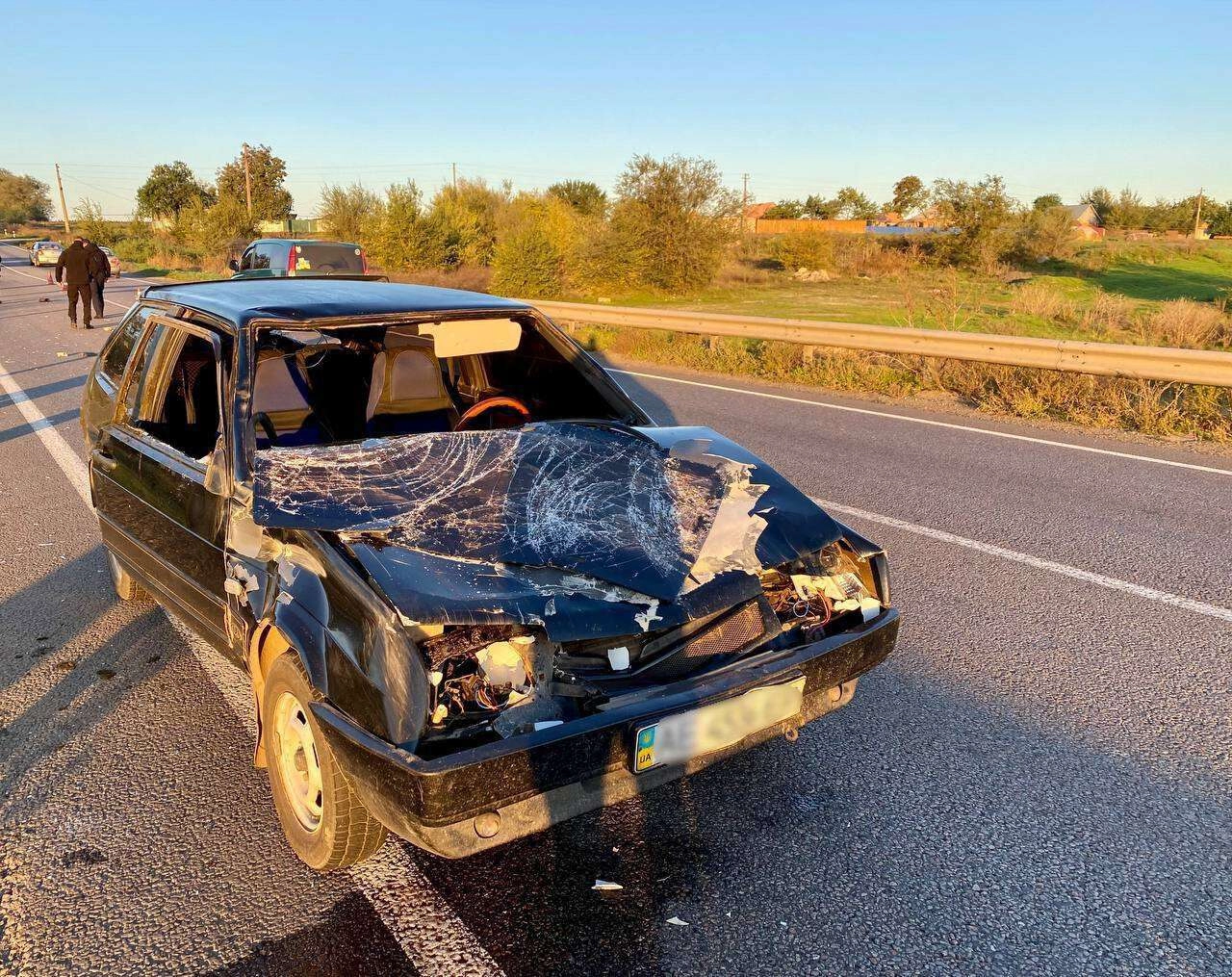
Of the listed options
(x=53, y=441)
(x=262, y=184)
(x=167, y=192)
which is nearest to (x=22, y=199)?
(x=167, y=192)

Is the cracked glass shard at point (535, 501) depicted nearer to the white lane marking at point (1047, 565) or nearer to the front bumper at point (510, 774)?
the front bumper at point (510, 774)

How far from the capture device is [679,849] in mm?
2762

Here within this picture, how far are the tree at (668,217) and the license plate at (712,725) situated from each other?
98.7ft

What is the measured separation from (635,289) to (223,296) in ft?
97.0

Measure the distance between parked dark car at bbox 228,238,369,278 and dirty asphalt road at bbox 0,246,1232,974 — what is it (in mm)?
13970

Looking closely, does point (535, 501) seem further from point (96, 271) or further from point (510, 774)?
point (96, 271)

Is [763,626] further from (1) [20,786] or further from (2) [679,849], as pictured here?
(1) [20,786]

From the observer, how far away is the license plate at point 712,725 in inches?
94.4

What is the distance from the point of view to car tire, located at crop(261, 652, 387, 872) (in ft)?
8.14

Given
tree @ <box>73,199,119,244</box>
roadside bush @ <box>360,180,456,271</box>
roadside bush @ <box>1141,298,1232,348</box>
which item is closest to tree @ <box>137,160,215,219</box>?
tree @ <box>73,199,119,244</box>

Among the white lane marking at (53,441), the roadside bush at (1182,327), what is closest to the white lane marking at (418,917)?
the white lane marking at (53,441)

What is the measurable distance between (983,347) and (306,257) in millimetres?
12959

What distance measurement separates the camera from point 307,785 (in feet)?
8.86

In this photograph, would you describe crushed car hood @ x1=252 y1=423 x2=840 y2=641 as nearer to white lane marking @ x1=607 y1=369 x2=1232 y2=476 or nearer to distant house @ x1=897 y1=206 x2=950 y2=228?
white lane marking @ x1=607 y1=369 x2=1232 y2=476
